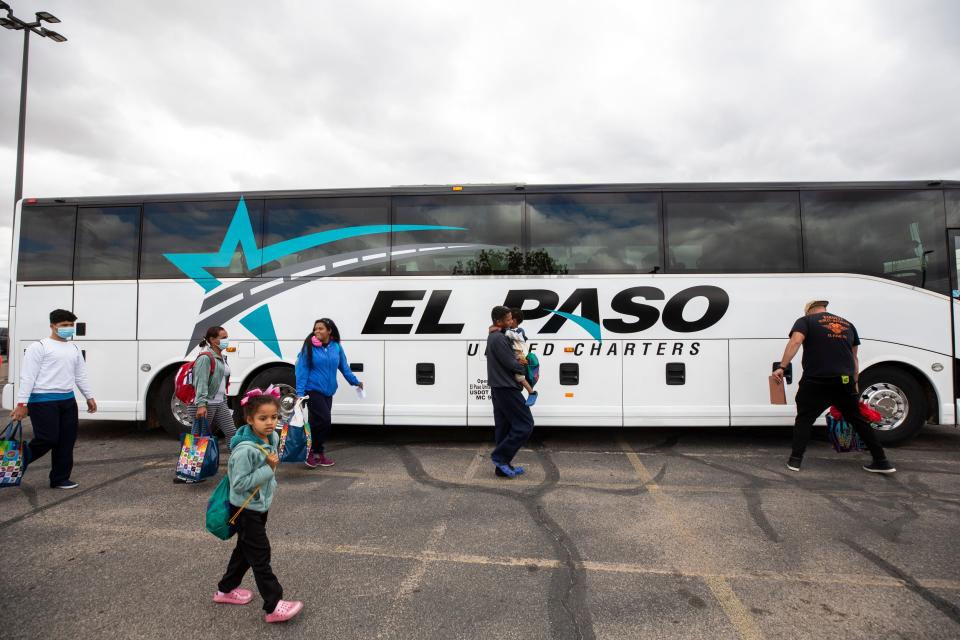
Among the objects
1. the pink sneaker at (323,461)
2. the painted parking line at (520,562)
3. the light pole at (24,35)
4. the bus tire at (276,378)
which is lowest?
the painted parking line at (520,562)

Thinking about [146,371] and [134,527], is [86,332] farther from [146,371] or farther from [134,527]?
[134,527]

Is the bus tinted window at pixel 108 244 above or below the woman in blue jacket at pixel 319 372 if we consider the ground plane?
above

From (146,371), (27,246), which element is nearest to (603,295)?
(146,371)

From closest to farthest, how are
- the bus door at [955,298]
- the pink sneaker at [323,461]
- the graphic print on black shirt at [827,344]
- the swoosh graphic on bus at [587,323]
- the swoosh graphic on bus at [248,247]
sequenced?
the graphic print on black shirt at [827,344] → the pink sneaker at [323,461] → the bus door at [955,298] → the swoosh graphic on bus at [587,323] → the swoosh graphic on bus at [248,247]

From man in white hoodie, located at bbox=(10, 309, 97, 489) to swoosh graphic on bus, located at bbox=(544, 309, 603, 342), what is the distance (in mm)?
5396

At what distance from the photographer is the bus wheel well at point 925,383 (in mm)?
6281

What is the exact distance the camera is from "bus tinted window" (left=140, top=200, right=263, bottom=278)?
675cm

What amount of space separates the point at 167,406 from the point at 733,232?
325 inches

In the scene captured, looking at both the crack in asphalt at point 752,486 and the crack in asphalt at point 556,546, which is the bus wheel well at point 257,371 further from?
the crack in asphalt at point 752,486

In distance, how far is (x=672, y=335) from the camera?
21.1ft

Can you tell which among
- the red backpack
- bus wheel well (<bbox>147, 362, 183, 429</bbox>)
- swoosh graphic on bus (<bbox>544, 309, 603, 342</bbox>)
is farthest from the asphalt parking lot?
swoosh graphic on bus (<bbox>544, 309, 603, 342</bbox>)

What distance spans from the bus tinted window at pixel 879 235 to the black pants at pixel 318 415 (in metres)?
6.39

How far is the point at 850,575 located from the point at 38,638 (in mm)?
4843

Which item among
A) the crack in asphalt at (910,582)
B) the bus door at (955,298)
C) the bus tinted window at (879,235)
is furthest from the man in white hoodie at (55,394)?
the bus door at (955,298)
